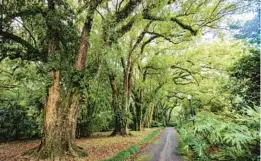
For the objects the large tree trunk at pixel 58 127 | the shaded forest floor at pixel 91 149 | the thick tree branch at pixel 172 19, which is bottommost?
the shaded forest floor at pixel 91 149

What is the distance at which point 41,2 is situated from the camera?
10.6m

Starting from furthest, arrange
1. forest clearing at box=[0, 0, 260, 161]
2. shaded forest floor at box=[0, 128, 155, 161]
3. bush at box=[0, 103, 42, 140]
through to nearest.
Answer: bush at box=[0, 103, 42, 140] < shaded forest floor at box=[0, 128, 155, 161] < forest clearing at box=[0, 0, 260, 161]

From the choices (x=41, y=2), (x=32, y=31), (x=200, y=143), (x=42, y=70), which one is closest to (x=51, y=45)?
(x=42, y=70)

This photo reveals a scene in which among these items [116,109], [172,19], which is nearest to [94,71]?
[172,19]

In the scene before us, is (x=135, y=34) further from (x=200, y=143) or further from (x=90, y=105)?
(x=200, y=143)

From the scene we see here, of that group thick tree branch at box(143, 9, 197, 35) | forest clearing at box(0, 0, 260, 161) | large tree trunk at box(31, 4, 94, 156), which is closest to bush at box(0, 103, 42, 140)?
forest clearing at box(0, 0, 260, 161)

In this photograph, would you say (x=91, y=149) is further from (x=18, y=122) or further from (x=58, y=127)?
(x=18, y=122)

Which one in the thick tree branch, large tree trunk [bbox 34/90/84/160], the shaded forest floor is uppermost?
the thick tree branch

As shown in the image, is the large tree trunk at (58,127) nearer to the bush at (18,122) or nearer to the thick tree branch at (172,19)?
the thick tree branch at (172,19)

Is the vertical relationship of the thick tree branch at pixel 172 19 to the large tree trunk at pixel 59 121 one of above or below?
above

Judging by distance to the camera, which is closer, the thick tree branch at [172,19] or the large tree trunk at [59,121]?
the large tree trunk at [59,121]

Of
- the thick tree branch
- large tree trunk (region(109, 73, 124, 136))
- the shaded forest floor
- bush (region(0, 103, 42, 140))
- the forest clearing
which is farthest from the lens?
large tree trunk (region(109, 73, 124, 136))

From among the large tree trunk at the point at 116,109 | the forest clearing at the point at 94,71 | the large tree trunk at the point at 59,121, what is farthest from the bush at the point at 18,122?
the large tree trunk at the point at 59,121

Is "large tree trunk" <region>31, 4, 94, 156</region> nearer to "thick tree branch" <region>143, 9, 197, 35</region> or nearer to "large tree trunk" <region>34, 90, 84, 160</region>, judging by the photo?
"large tree trunk" <region>34, 90, 84, 160</region>
